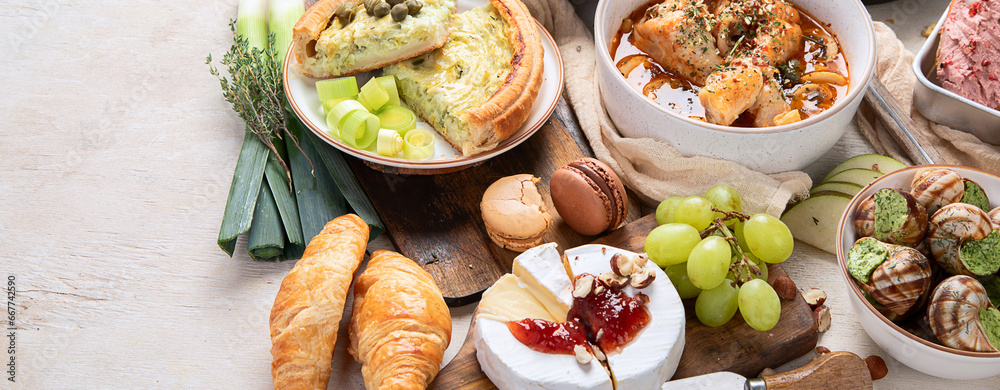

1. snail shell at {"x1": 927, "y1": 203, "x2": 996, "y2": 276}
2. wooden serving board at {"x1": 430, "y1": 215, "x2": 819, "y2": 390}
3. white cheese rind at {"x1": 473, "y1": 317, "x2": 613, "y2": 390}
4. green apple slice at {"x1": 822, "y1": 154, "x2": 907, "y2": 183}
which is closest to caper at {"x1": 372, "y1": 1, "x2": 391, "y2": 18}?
wooden serving board at {"x1": 430, "y1": 215, "x2": 819, "y2": 390}

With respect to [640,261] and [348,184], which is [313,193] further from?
[640,261]

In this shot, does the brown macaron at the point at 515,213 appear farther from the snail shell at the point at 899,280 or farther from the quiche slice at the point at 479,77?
the snail shell at the point at 899,280

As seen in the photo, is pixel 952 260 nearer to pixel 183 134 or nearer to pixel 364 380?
pixel 364 380

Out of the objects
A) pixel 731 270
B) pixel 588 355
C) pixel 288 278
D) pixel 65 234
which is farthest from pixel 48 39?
pixel 731 270

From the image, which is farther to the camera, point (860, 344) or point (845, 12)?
point (845, 12)


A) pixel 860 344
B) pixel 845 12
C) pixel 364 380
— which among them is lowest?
pixel 860 344

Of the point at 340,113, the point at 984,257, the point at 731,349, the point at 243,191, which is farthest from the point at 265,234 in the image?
the point at 984,257
